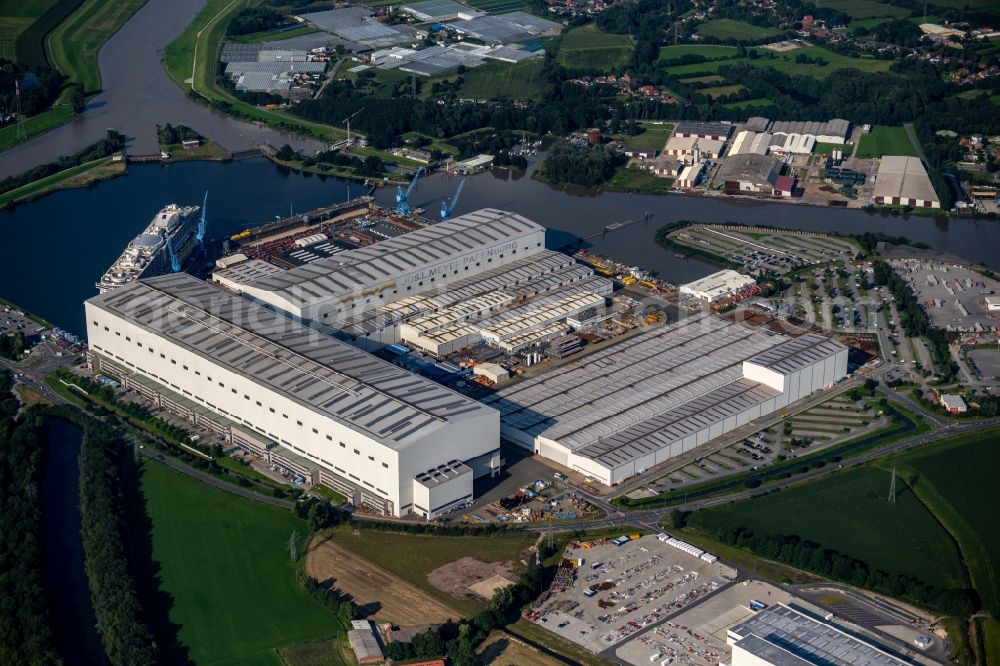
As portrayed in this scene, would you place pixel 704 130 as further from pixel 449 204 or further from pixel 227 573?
pixel 227 573

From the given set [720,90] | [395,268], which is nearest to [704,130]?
[720,90]

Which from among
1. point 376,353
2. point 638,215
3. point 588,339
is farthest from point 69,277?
point 638,215

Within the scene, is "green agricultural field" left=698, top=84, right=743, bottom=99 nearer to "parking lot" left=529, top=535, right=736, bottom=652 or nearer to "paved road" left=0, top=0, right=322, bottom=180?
"paved road" left=0, top=0, right=322, bottom=180

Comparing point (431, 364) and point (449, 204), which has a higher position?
point (449, 204)

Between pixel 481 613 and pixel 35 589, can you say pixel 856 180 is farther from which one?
pixel 35 589

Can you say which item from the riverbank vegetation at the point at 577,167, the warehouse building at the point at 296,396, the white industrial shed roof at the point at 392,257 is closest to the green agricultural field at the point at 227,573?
the warehouse building at the point at 296,396
